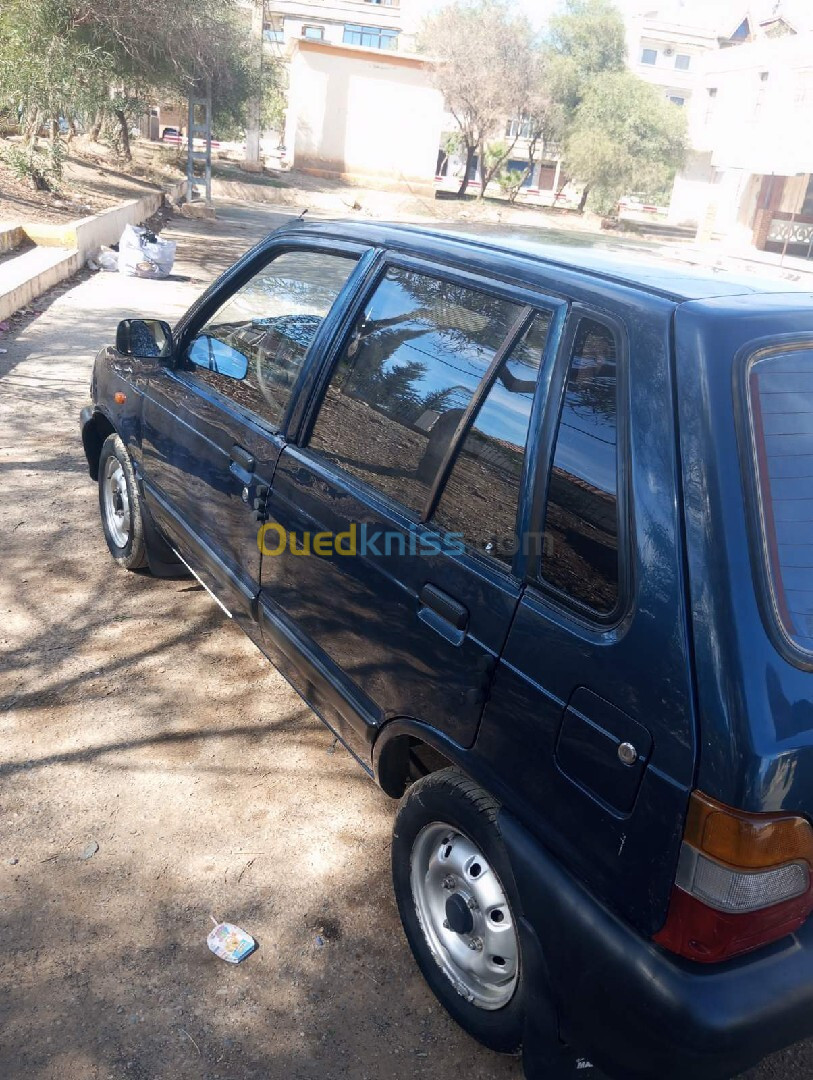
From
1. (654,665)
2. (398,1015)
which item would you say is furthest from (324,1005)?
(654,665)

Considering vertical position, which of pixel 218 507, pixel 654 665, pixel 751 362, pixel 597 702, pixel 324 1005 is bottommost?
pixel 324 1005

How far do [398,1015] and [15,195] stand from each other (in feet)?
55.6

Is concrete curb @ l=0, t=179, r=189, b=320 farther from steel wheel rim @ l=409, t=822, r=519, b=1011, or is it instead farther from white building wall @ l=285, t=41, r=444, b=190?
white building wall @ l=285, t=41, r=444, b=190

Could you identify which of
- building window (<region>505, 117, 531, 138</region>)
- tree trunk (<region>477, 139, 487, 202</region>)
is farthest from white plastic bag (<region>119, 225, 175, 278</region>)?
building window (<region>505, 117, 531, 138</region>)

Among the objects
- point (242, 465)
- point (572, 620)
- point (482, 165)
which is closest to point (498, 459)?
point (572, 620)

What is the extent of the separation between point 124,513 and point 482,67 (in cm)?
4097

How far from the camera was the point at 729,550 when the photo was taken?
5.36 feet

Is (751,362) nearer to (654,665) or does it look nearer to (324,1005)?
(654,665)

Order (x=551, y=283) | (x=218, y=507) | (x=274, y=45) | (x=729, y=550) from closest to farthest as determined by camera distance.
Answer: (x=729, y=550)
(x=551, y=283)
(x=218, y=507)
(x=274, y=45)

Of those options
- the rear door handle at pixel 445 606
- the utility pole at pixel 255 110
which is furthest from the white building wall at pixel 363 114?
the rear door handle at pixel 445 606

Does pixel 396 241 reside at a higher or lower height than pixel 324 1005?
higher

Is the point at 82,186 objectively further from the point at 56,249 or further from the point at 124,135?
the point at 124,135

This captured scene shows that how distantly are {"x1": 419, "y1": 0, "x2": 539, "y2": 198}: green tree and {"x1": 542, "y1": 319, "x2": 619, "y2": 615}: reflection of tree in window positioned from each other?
1576 inches

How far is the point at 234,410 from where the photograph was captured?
3234 mm
